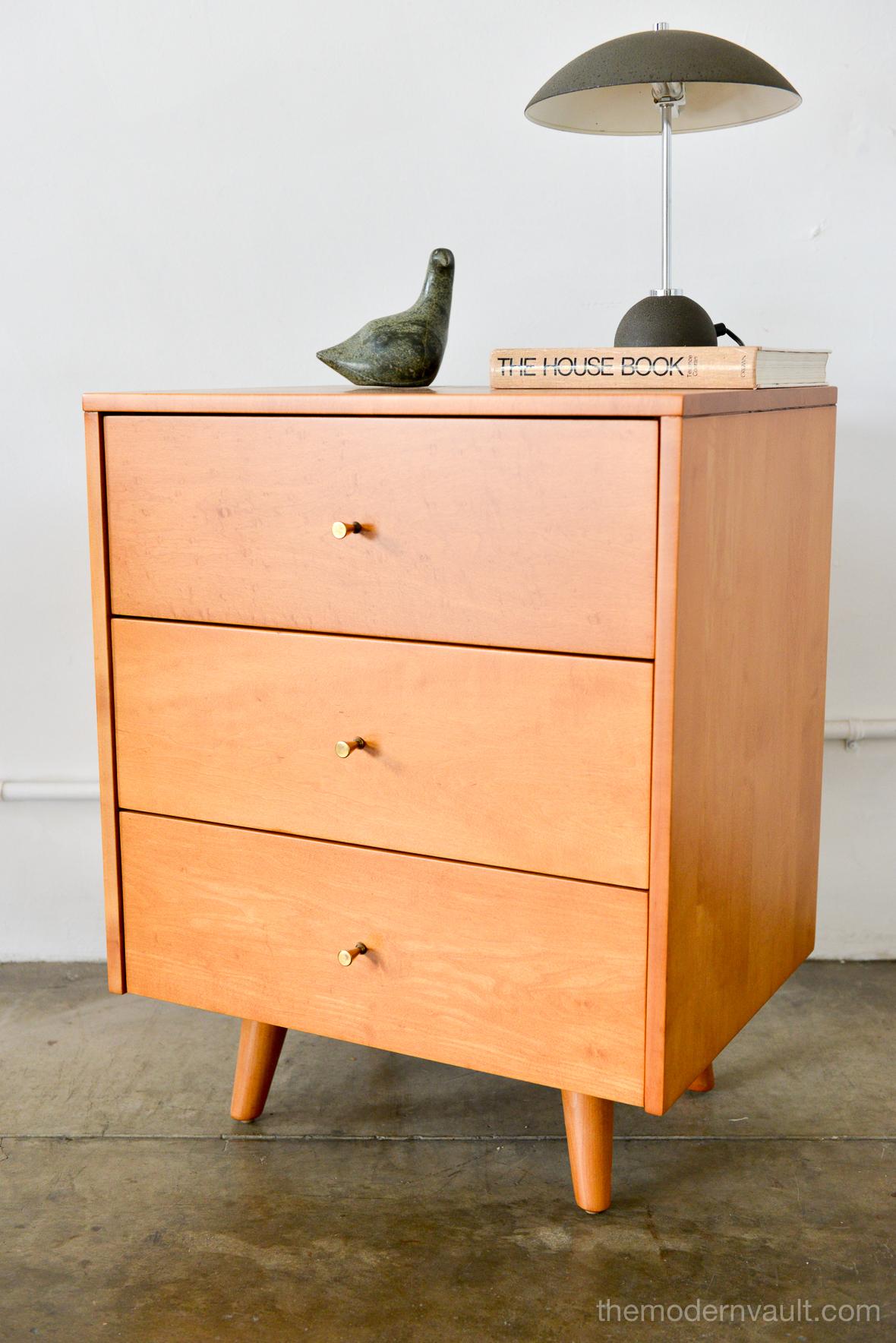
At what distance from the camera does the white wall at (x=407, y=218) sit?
1585mm

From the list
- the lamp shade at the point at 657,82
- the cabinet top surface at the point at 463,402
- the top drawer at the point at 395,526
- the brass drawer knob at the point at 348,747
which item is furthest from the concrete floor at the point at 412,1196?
the lamp shade at the point at 657,82

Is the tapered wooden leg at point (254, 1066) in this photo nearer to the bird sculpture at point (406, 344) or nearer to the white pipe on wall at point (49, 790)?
the white pipe on wall at point (49, 790)

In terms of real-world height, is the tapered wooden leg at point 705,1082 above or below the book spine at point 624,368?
below

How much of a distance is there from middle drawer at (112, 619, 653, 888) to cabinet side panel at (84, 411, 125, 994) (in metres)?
0.01

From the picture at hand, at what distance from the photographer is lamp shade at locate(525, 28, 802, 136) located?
116 cm

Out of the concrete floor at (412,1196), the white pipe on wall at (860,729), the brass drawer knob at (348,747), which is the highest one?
the brass drawer knob at (348,747)

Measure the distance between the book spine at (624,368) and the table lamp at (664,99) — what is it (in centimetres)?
11

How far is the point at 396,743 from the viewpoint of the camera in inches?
43.9

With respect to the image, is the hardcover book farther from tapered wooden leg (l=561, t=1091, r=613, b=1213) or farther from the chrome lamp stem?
tapered wooden leg (l=561, t=1091, r=613, b=1213)

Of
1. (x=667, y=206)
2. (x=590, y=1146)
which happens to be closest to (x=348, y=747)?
(x=590, y=1146)

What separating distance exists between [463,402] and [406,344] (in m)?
0.23

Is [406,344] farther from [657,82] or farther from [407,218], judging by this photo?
[407,218]

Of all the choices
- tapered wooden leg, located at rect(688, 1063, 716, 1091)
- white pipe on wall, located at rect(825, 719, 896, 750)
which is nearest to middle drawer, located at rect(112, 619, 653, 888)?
tapered wooden leg, located at rect(688, 1063, 716, 1091)

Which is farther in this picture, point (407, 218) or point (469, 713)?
point (407, 218)
